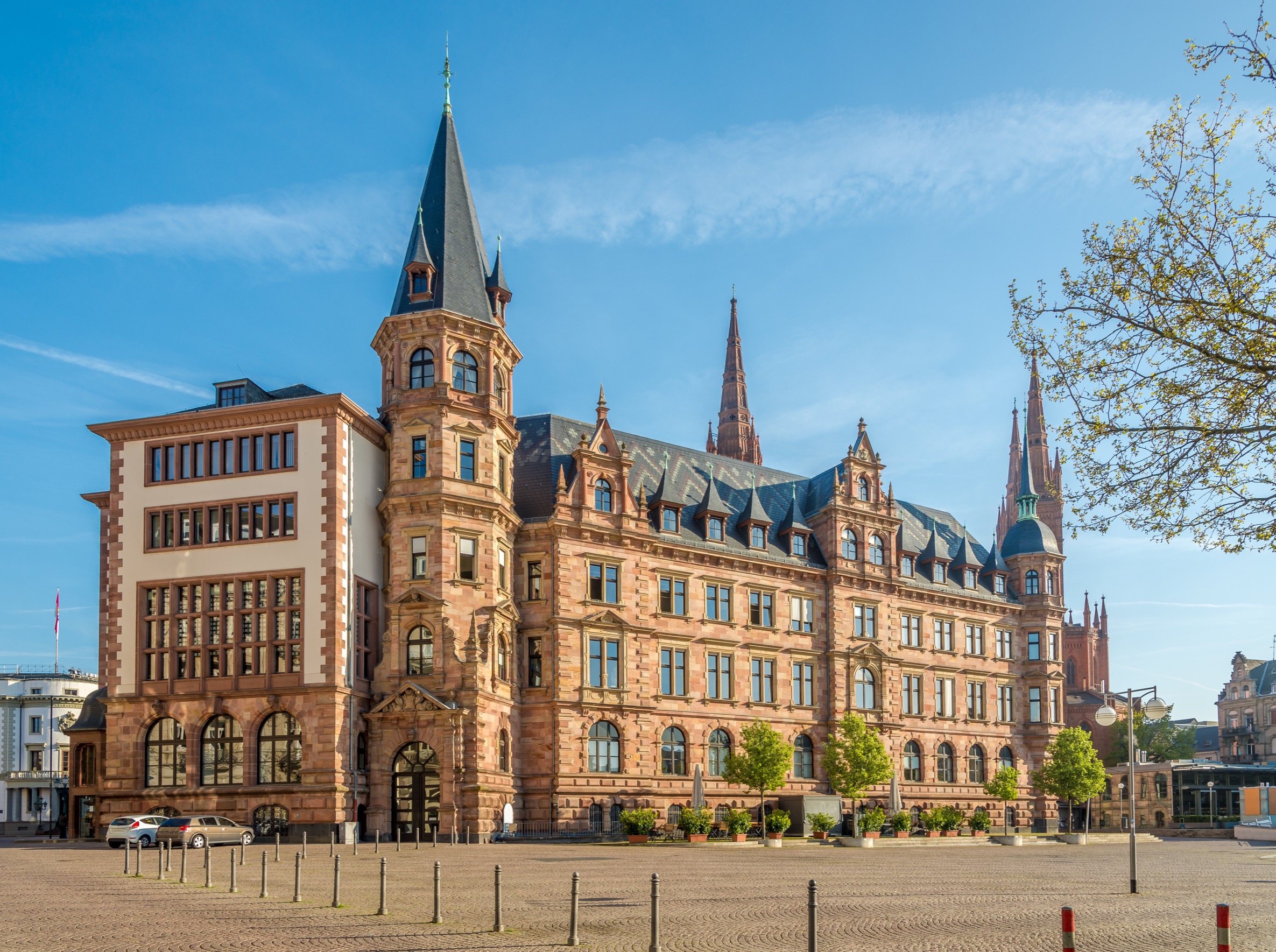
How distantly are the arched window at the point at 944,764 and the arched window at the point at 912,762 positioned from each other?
4.46ft

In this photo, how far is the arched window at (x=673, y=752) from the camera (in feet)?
210

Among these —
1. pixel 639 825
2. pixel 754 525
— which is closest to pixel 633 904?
pixel 639 825

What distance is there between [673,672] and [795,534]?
11870mm

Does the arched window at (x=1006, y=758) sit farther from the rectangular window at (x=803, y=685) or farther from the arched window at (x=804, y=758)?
the rectangular window at (x=803, y=685)

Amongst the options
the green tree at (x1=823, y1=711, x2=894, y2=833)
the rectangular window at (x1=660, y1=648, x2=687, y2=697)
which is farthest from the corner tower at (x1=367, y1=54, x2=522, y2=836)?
the green tree at (x1=823, y1=711, x2=894, y2=833)

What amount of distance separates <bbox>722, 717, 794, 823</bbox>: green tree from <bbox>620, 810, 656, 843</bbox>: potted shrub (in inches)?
273

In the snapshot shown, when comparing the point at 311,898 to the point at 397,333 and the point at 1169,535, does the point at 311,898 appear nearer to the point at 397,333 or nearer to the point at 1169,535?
the point at 1169,535

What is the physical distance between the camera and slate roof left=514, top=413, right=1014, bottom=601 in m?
63.5

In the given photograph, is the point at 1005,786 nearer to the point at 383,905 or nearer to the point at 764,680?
the point at 764,680

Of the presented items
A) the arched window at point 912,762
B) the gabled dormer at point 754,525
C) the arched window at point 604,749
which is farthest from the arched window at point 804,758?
the arched window at point 604,749

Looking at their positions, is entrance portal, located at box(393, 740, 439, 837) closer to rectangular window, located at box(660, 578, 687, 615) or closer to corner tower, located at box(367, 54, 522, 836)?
corner tower, located at box(367, 54, 522, 836)

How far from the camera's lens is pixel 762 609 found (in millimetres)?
69375

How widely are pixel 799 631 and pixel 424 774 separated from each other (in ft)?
81.8

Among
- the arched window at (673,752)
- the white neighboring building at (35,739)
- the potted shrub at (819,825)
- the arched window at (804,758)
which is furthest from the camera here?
the white neighboring building at (35,739)
